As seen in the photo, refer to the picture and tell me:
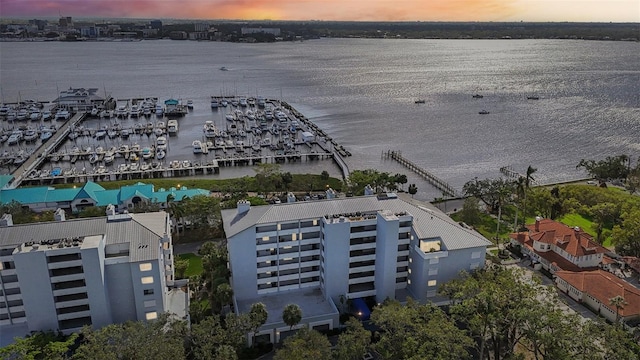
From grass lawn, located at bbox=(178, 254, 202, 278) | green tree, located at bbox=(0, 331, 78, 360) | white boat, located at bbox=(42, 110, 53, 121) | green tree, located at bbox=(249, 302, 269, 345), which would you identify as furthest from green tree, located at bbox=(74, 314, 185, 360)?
white boat, located at bbox=(42, 110, 53, 121)

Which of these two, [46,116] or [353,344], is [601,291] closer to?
[353,344]

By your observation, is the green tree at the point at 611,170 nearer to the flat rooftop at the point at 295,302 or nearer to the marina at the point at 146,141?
the marina at the point at 146,141

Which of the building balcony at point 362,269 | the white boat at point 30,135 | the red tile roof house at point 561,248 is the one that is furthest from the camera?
the white boat at point 30,135

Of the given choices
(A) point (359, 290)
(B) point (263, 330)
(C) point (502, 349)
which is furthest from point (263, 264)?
(C) point (502, 349)

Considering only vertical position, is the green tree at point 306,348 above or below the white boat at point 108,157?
below

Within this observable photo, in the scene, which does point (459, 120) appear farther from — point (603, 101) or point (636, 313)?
point (636, 313)

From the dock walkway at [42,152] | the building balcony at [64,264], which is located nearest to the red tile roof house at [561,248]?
the building balcony at [64,264]

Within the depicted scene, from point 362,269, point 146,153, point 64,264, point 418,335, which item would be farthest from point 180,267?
point 146,153
